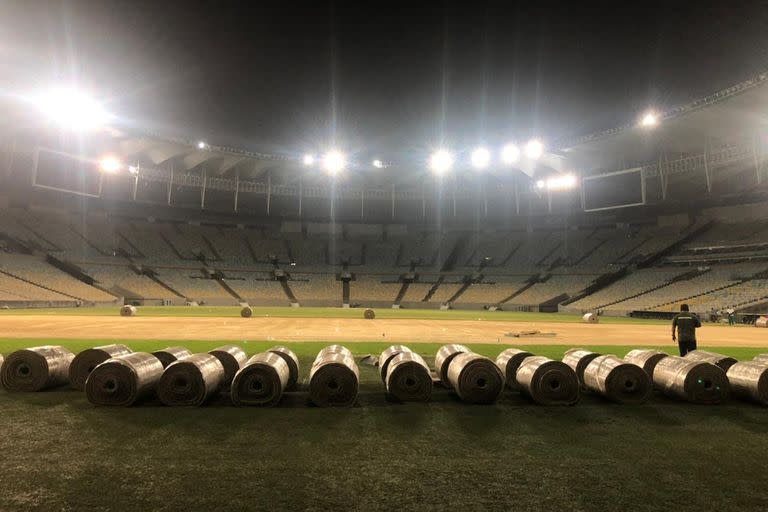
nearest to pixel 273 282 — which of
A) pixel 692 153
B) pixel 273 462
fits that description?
pixel 692 153

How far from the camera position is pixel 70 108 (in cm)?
3788

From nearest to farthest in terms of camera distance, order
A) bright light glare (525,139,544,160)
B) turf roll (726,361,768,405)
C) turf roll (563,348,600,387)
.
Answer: turf roll (726,361,768,405) → turf roll (563,348,600,387) → bright light glare (525,139,544,160)

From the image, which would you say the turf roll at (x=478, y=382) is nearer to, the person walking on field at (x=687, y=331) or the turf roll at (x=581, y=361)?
the turf roll at (x=581, y=361)

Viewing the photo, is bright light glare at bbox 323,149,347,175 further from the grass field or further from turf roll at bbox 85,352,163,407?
the grass field

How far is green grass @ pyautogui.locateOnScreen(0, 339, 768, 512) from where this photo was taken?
12.1 feet

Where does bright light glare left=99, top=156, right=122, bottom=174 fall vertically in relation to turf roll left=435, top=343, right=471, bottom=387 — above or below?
above

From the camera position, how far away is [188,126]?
1618 inches

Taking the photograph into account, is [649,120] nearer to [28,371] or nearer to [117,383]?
[117,383]

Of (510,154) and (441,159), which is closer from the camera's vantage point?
(510,154)

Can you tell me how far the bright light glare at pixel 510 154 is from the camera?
48.8 metres

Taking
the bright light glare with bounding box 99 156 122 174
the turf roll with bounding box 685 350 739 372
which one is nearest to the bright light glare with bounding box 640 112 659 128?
the turf roll with bounding box 685 350 739 372

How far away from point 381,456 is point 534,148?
154ft

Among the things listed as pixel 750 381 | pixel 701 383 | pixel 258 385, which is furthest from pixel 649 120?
pixel 258 385

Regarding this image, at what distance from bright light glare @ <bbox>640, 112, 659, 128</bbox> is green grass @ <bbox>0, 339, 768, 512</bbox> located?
3889 cm
